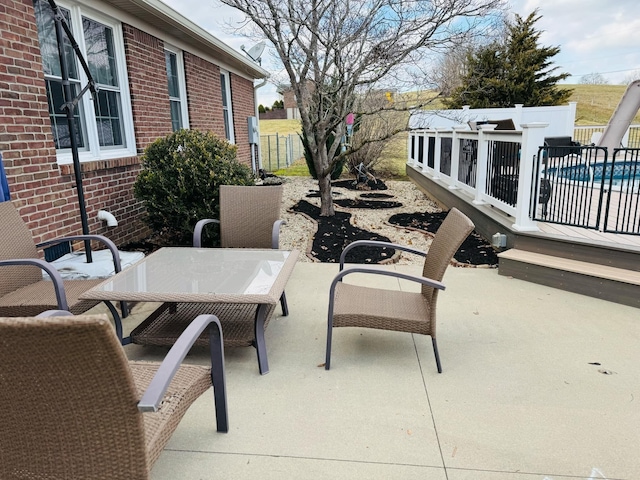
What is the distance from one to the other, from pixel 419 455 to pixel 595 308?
2603 millimetres

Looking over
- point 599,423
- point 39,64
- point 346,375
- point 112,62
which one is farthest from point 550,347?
point 112,62

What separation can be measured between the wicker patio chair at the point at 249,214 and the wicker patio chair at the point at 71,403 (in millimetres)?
2662

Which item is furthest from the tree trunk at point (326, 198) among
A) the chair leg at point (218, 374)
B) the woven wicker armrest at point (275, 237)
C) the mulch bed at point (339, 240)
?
the chair leg at point (218, 374)

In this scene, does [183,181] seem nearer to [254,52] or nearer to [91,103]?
[91,103]

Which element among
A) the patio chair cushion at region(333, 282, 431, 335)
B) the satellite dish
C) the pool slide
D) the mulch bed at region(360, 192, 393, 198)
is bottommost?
the mulch bed at region(360, 192, 393, 198)

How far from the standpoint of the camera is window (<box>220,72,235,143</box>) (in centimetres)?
1005

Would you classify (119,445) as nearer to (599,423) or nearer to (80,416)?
(80,416)

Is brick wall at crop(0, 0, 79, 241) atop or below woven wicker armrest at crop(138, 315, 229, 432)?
atop

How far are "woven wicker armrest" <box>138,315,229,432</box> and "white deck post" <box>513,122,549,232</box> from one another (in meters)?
3.79

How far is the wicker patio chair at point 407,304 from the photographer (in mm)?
2688

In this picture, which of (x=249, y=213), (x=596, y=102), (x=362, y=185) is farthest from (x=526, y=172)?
(x=596, y=102)

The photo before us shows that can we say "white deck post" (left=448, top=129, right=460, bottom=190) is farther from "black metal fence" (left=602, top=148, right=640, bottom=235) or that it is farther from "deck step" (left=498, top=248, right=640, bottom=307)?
"deck step" (left=498, top=248, right=640, bottom=307)

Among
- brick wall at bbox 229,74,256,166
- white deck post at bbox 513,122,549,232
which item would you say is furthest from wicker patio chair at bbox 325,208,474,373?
brick wall at bbox 229,74,256,166

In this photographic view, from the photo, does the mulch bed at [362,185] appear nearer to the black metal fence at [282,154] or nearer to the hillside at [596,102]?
the black metal fence at [282,154]
